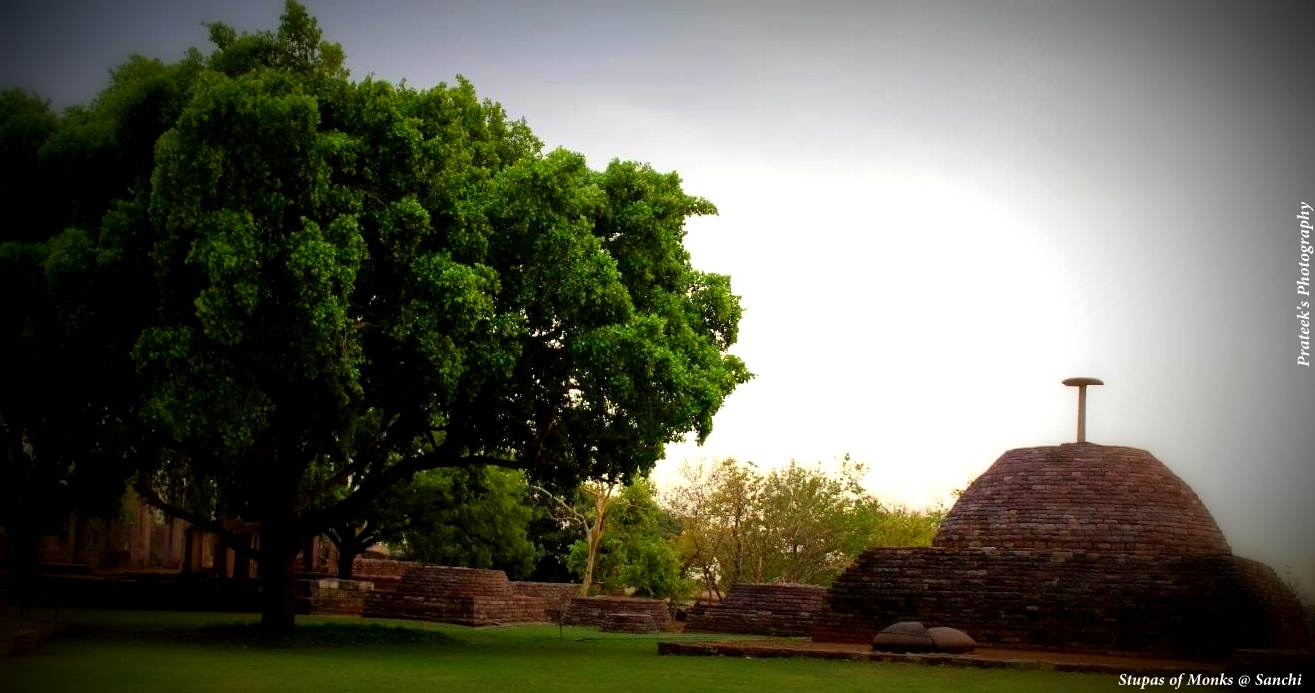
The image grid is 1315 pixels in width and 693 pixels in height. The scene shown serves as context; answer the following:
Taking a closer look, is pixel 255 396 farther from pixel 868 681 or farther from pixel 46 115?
pixel 868 681

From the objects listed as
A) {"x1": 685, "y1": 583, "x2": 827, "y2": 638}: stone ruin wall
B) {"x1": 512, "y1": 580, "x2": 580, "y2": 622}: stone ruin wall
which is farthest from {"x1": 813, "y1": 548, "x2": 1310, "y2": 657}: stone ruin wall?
{"x1": 512, "y1": 580, "x2": 580, "y2": 622}: stone ruin wall

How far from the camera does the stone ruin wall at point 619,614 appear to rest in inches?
1085

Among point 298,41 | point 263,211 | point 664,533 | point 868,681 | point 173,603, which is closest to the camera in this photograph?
point 868,681

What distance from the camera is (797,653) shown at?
17328 mm

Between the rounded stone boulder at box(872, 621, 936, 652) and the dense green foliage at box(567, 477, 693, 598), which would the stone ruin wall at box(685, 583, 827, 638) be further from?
the rounded stone boulder at box(872, 621, 936, 652)

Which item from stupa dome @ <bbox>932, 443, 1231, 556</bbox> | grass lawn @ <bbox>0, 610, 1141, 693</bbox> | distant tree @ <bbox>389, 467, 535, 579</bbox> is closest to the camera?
grass lawn @ <bbox>0, 610, 1141, 693</bbox>

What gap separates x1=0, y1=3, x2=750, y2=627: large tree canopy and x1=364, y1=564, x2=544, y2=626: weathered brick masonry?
7847 mm

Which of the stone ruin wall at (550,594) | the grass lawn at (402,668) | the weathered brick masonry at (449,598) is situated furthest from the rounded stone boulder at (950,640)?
the stone ruin wall at (550,594)

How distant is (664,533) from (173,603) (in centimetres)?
1968

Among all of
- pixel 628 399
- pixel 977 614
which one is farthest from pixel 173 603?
pixel 977 614

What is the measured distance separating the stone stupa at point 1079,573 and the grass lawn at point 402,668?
360cm

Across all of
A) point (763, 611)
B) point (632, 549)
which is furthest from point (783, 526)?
point (763, 611)

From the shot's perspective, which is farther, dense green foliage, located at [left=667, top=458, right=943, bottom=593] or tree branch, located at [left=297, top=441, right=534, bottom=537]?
dense green foliage, located at [left=667, top=458, right=943, bottom=593]

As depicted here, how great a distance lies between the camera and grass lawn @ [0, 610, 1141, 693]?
1214 cm
